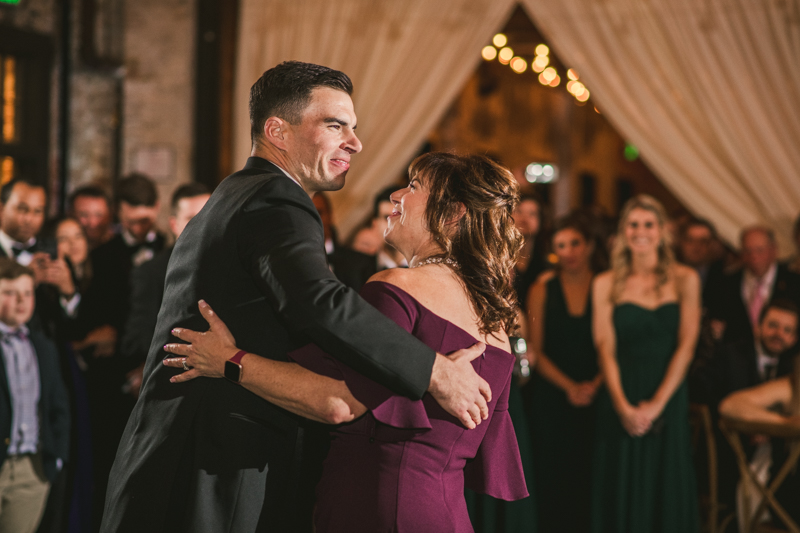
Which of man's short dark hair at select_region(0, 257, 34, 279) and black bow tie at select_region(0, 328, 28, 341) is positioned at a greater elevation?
man's short dark hair at select_region(0, 257, 34, 279)

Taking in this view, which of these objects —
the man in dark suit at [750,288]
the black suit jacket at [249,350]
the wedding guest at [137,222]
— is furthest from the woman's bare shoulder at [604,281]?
the black suit jacket at [249,350]

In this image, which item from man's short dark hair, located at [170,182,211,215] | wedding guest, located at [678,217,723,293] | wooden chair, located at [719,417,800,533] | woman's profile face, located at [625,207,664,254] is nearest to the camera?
wooden chair, located at [719,417,800,533]

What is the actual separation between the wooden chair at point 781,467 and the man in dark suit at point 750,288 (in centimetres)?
121

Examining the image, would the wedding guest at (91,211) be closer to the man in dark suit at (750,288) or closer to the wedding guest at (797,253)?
the man in dark suit at (750,288)

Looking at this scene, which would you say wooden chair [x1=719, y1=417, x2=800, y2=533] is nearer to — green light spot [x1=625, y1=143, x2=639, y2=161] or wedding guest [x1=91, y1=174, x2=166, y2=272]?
wedding guest [x1=91, y1=174, x2=166, y2=272]

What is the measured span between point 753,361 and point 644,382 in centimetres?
65

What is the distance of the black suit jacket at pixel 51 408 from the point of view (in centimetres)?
330

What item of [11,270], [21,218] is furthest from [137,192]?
[11,270]

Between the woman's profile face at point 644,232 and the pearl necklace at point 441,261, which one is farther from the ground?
the pearl necklace at point 441,261

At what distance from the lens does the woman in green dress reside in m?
4.04

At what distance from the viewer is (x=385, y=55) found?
5738 millimetres

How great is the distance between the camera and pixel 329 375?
1738 mm

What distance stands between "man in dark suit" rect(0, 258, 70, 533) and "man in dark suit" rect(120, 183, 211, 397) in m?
0.39

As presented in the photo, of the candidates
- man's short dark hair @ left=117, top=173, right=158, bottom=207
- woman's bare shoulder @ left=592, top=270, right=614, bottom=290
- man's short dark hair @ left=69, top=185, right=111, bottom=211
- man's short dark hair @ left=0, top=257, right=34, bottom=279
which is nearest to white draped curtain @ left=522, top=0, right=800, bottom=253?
woman's bare shoulder @ left=592, top=270, right=614, bottom=290
